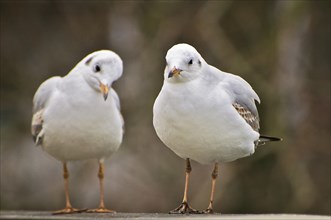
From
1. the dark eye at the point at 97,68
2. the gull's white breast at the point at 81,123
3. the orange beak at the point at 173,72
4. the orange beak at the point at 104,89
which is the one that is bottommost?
the gull's white breast at the point at 81,123

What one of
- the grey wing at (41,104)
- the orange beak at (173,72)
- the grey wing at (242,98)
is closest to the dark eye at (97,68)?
the grey wing at (41,104)

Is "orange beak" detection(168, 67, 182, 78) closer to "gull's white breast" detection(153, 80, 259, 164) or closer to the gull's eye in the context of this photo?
A: "gull's white breast" detection(153, 80, 259, 164)

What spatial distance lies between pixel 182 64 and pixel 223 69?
12.9 feet

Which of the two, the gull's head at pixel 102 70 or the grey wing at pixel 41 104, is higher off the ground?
the gull's head at pixel 102 70

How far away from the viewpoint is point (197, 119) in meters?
4.88

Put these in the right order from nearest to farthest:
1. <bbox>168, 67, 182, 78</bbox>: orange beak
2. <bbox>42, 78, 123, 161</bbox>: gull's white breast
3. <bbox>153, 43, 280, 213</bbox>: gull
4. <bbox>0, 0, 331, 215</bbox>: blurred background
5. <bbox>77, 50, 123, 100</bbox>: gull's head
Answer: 1. <bbox>168, 67, 182, 78</bbox>: orange beak
2. <bbox>153, 43, 280, 213</bbox>: gull
3. <bbox>77, 50, 123, 100</bbox>: gull's head
4. <bbox>42, 78, 123, 161</bbox>: gull's white breast
5. <bbox>0, 0, 331, 215</bbox>: blurred background

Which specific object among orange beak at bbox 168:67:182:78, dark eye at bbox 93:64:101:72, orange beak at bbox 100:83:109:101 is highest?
dark eye at bbox 93:64:101:72

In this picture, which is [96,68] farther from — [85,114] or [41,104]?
[41,104]

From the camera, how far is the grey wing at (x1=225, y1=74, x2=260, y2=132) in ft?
16.8

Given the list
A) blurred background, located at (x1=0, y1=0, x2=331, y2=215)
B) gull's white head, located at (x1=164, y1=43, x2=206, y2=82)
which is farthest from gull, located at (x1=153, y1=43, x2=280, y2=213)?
blurred background, located at (x1=0, y1=0, x2=331, y2=215)

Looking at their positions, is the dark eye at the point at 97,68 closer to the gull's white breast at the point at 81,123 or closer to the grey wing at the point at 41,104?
the gull's white breast at the point at 81,123

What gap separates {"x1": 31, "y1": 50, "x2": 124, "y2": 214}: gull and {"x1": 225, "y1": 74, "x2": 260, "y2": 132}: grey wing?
0.60 metres

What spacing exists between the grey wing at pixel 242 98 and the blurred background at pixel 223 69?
10.9ft

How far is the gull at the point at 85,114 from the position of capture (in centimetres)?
511
